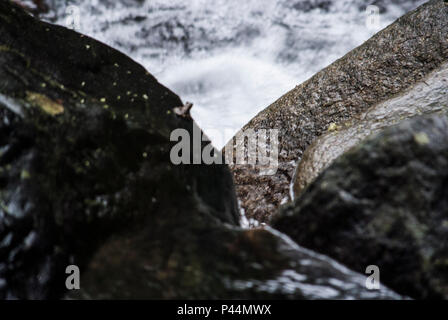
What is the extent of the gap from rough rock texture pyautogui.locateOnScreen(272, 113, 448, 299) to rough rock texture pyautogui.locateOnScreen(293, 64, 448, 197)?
1.56 meters

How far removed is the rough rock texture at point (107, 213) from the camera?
5.88 ft

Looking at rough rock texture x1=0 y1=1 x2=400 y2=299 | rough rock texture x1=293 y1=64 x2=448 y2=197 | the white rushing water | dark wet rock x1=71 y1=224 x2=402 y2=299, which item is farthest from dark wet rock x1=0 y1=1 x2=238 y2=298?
the white rushing water

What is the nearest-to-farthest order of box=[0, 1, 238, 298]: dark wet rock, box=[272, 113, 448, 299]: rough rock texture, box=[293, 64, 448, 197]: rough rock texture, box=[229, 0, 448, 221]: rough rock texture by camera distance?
box=[272, 113, 448, 299]: rough rock texture, box=[0, 1, 238, 298]: dark wet rock, box=[293, 64, 448, 197]: rough rock texture, box=[229, 0, 448, 221]: rough rock texture

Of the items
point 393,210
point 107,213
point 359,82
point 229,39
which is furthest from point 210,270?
point 229,39

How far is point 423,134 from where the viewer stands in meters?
1.81

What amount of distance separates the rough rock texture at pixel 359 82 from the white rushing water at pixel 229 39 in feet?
13.8

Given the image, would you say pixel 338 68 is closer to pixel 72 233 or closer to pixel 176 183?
pixel 176 183

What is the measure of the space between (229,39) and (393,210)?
8.63 m

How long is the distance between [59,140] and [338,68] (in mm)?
4357

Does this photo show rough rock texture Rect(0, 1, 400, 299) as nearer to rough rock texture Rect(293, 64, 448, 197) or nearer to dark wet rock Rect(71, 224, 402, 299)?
dark wet rock Rect(71, 224, 402, 299)

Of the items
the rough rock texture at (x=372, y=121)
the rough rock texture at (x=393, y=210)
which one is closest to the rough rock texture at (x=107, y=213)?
the rough rock texture at (x=393, y=210)

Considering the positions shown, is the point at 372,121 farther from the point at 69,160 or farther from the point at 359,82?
the point at 69,160

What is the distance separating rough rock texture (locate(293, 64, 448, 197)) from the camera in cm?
348
